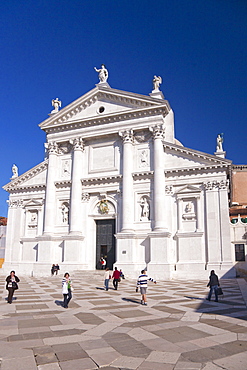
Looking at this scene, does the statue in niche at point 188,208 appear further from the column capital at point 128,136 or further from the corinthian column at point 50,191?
the corinthian column at point 50,191

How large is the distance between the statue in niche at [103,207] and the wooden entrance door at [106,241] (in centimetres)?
108

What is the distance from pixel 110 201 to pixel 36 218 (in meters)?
9.19

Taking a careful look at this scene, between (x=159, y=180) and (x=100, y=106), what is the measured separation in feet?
35.3

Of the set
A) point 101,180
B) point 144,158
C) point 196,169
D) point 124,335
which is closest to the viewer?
point 124,335

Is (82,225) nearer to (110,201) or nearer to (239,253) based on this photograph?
(110,201)

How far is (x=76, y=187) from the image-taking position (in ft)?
114

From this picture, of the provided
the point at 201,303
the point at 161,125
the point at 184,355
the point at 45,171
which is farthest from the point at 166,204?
the point at 184,355

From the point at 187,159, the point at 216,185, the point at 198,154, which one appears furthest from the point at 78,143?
the point at 216,185

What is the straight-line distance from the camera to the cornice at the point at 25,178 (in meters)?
37.8

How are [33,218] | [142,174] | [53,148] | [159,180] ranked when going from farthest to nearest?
[33,218] < [53,148] < [142,174] < [159,180]

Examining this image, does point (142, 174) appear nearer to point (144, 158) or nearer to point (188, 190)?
point (144, 158)

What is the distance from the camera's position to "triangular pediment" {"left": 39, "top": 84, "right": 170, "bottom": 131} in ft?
109

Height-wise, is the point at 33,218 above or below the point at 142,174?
below

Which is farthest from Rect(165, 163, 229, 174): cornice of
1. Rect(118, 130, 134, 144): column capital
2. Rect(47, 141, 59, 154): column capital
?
Rect(47, 141, 59, 154): column capital
